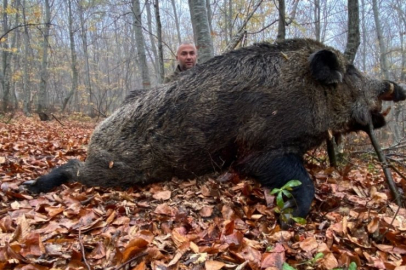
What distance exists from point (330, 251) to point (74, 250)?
5.61 feet

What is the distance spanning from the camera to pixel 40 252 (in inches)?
85.4

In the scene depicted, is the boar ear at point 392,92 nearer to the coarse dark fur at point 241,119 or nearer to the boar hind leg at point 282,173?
the coarse dark fur at point 241,119

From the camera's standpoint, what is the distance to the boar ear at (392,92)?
3.85 meters

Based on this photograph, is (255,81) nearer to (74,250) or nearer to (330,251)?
(330,251)

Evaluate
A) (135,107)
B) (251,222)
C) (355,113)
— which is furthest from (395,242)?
(135,107)

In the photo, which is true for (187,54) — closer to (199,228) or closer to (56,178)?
(56,178)

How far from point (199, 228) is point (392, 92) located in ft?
9.48

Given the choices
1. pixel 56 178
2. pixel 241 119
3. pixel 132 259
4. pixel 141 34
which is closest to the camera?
pixel 132 259

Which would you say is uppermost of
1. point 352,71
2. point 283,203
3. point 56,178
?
point 352,71

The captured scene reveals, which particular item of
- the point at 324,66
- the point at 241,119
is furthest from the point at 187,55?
the point at 324,66

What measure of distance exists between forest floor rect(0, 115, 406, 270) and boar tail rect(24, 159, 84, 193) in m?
0.11

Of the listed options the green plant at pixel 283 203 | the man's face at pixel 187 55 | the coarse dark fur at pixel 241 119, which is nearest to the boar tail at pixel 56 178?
the coarse dark fur at pixel 241 119

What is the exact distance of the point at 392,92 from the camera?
12.6 feet

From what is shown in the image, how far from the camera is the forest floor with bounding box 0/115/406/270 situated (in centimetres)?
209
